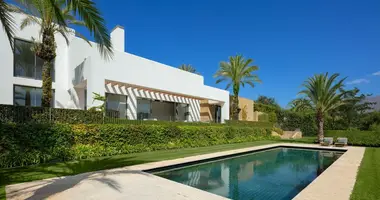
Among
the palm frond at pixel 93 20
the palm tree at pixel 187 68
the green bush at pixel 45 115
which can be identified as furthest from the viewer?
the palm tree at pixel 187 68

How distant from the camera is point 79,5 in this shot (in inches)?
223

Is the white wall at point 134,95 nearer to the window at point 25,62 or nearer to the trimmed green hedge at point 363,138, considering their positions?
the window at point 25,62

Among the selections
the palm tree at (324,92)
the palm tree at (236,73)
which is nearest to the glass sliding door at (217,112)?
the palm tree at (236,73)

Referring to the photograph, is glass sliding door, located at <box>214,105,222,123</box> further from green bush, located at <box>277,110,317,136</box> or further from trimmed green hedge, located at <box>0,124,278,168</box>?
trimmed green hedge, located at <box>0,124,278,168</box>

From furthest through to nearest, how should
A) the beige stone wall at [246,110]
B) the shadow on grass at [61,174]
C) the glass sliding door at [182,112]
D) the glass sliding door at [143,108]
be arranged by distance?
the beige stone wall at [246,110]
the glass sliding door at [182,112]
the glass sliding door at [143,108]
the shadow on grass at [61,174]

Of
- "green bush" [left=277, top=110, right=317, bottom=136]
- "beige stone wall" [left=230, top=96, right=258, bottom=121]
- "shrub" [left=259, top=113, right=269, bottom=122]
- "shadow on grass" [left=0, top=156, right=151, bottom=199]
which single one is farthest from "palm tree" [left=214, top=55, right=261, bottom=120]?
"shadow on grass" [left=0, top=156, right=151, bottom=199]

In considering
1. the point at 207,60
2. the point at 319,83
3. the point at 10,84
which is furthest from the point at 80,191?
the point at 207,60

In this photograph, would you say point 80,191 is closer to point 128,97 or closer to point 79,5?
point 79,5

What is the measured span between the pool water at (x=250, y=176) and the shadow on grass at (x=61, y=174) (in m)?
2.56

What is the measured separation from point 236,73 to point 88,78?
64.5ft

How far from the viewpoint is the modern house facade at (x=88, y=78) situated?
17.1 meters

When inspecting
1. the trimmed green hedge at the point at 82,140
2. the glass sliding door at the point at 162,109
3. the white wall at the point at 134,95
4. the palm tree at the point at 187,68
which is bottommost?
the trimmed green hedge at the point at 82,140

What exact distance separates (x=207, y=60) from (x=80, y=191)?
36.9 meters

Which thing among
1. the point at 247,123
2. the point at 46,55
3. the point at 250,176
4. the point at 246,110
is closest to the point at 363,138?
the point at 247,123
